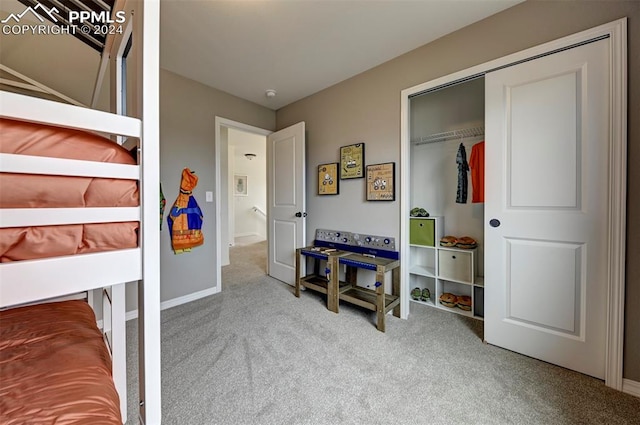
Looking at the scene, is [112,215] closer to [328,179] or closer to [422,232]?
A: [328,179]

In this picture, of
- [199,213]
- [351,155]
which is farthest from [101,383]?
[351,155]

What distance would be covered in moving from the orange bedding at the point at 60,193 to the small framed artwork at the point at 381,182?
2.01m

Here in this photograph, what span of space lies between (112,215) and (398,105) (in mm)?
2284

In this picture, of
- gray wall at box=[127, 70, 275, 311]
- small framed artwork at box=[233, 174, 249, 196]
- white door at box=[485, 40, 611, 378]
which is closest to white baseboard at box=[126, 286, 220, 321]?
gray wall at box=[127, 70, 275, 311]

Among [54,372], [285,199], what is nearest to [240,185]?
[285,199]

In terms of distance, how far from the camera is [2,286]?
478 mm

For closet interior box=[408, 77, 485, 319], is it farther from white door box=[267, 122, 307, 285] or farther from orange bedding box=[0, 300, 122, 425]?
orange bedding box=[0, 300, 122, 425]

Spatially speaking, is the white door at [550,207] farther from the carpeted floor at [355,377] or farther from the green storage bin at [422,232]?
the green storage bin at [422,232]

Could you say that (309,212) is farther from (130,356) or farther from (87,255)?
(87,255)

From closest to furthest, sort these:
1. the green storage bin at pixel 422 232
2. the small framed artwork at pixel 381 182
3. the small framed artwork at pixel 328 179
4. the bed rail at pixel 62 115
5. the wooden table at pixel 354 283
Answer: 1. the bed rail at pixel 62 115
2. the wooden table at pixel 354 283
3. the small framed artwork at pixel 381 182
4. the green storage bin at pixel 422 232
5. the small framed artwork at pixel 328 179

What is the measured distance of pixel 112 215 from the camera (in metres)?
0.61

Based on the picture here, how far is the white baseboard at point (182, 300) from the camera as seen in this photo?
219 cm

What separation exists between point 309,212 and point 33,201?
258 cm

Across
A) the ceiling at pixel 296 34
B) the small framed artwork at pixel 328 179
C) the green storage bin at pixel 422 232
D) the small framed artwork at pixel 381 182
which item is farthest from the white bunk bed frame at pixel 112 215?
the green storage bin at pixel 422 232
